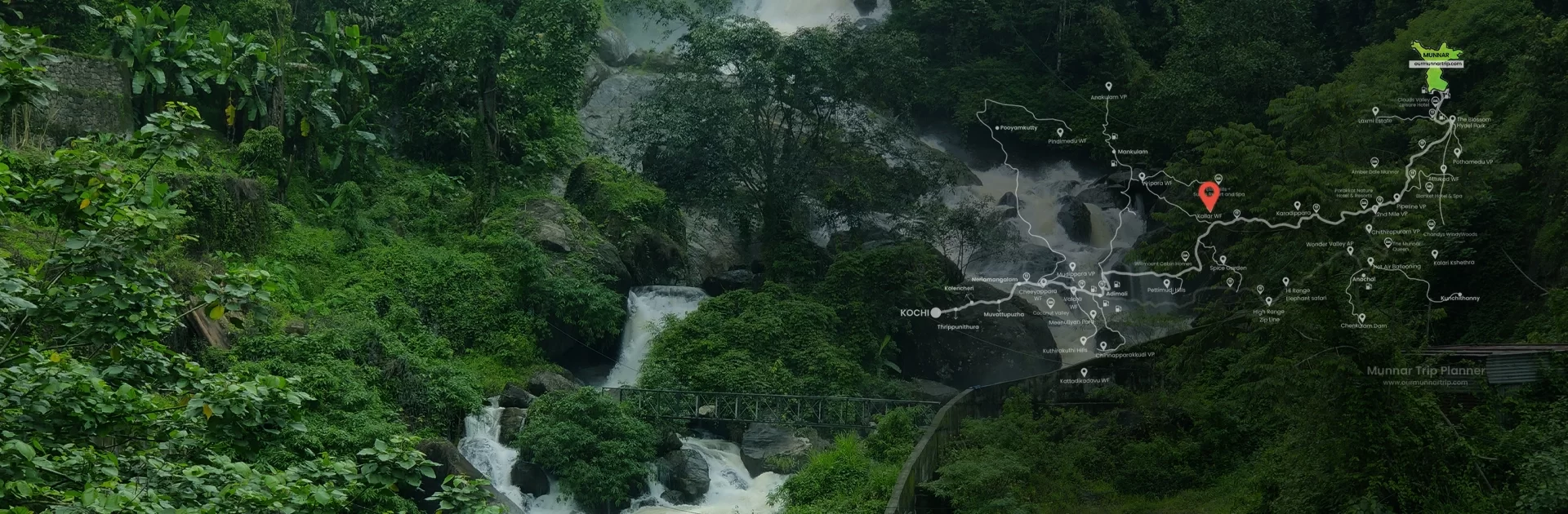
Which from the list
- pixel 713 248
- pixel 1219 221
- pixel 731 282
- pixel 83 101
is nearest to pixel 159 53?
pixel 83 101

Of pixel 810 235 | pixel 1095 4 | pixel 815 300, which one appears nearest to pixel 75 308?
pixel 815 300

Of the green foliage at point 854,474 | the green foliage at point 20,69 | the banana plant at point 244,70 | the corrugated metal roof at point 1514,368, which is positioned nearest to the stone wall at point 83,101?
the banana plant at point 244,70

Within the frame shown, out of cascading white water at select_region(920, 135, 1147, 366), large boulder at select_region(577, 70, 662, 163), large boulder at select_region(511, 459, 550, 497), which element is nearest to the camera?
large boulder at select_region(511, 459, 550, 497)

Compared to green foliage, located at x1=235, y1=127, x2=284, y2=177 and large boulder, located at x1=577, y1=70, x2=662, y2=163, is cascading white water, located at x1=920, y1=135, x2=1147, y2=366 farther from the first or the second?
green foliage, located at x1=235, y1=127, x2=284, y2=177

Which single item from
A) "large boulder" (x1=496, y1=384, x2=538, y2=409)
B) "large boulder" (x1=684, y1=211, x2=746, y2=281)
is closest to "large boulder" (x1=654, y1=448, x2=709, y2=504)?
"large boulder" (x1=496, y1=384, x2=538, y2=409)

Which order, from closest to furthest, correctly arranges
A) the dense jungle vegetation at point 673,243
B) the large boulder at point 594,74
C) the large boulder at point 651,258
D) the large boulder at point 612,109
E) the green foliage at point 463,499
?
1. the green foliage at point 463,499
2. the dense jungle vegetation at point 673,243
3. the large boulder at point 651,258
4. the large boulder at point 612,109
5. the large boulder at point 594,74

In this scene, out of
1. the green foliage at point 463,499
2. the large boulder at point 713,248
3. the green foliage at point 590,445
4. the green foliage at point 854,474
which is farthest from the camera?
the large boulder at point 713,248

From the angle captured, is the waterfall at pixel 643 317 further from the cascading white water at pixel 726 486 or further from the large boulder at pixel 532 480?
the large boulder at pixel 532 480
